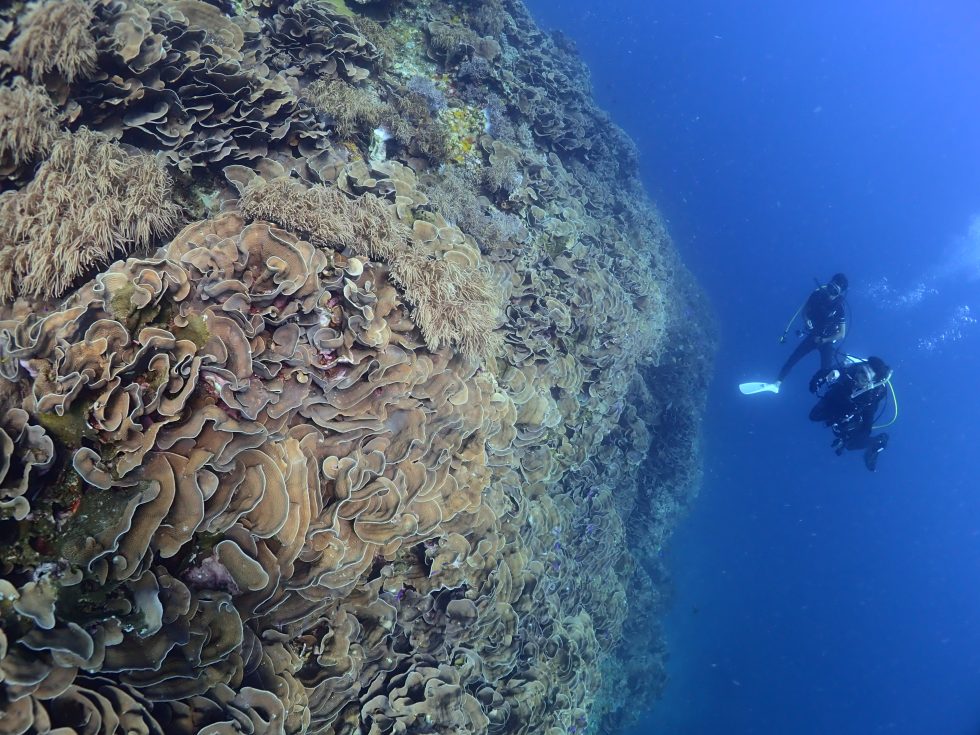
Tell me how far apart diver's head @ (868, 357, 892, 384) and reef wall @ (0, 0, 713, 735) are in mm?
11088

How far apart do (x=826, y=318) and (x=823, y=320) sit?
0.13 m

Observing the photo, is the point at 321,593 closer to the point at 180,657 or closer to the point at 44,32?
the point at 180,657

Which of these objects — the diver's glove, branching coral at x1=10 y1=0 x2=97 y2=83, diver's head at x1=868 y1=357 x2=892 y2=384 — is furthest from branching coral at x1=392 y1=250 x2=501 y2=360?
diver's head at x1=868 y1=357 x2=892 y2=384

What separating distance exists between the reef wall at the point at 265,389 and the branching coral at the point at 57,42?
0.02 m

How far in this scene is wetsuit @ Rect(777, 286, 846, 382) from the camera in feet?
53.2

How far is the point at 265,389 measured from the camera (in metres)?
3.67

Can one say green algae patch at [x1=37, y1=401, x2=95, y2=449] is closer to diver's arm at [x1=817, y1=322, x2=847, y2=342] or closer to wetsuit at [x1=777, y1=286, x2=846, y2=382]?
wetsuit at [x1=777, y1=286, x2=846, y2=382]

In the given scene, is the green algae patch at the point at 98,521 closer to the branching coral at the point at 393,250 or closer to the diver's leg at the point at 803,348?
the branching coral at the point at 393,250

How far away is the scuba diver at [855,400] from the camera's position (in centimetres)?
1416

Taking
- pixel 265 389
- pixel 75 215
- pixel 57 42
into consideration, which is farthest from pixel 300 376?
pixel 57 42

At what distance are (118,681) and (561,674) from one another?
279 inches

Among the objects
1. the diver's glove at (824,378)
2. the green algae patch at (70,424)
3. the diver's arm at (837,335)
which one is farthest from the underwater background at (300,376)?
the diver's arm at (837,335)

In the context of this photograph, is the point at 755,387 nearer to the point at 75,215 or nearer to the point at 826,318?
the point at 826,318

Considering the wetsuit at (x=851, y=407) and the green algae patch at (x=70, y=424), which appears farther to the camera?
the wetsuit at (x=851, y=407)
